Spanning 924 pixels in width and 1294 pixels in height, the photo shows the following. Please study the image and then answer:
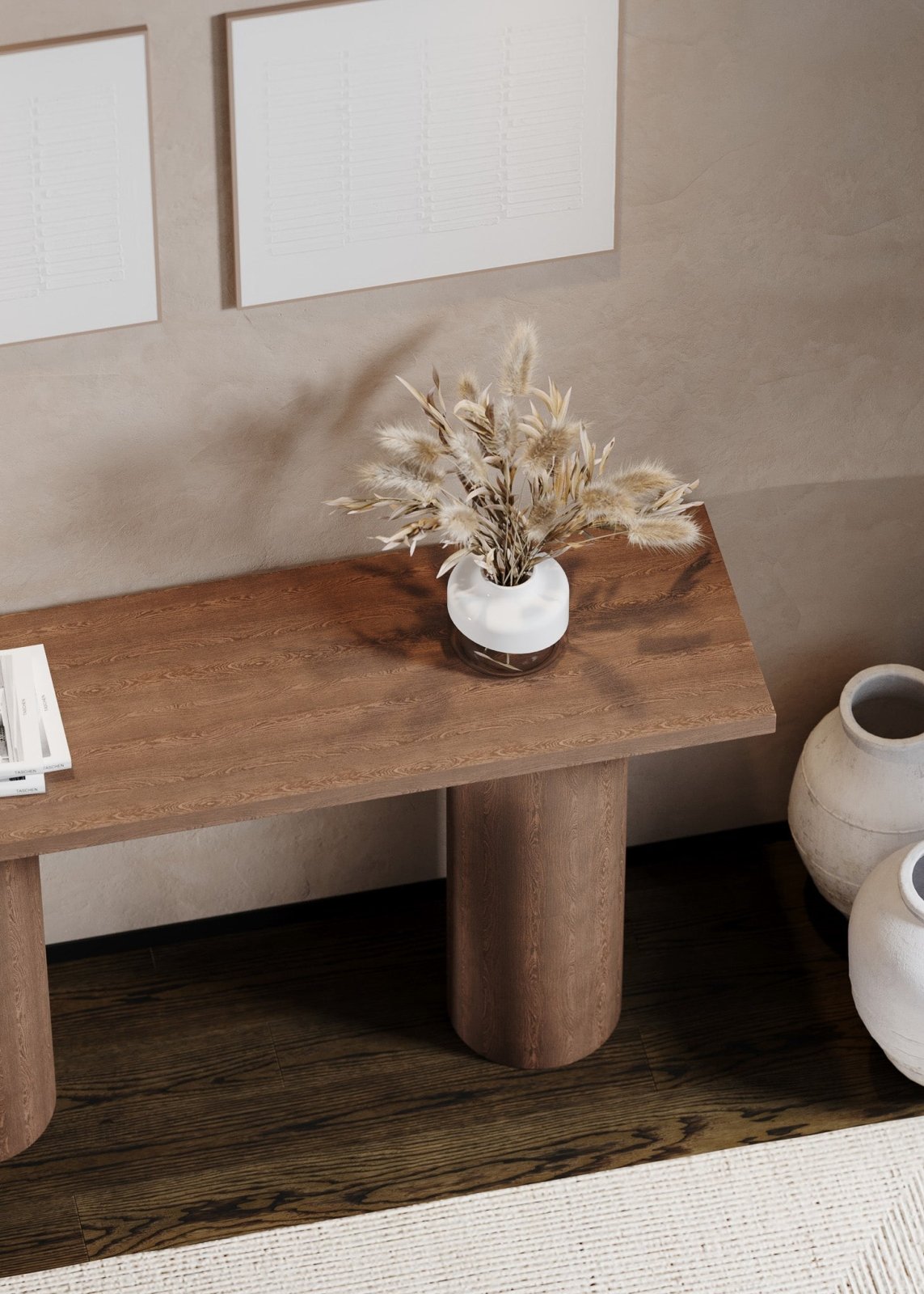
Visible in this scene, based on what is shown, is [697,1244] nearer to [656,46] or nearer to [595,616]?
[595,616]

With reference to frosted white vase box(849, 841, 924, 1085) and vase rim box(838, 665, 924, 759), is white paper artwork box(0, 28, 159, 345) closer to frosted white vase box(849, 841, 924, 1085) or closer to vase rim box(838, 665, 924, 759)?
vase rim box(838, 665, 924, 759)

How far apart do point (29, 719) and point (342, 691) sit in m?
0.43

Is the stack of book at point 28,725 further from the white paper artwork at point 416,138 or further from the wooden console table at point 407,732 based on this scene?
the white paper artwork at point 416,138

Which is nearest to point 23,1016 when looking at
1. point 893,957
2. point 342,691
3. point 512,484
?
point 342,691

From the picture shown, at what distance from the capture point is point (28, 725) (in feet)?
7.25

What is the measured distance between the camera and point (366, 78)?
2.08 meters

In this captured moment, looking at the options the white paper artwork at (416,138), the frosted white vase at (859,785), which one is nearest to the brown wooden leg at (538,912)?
the frosted white vase at (859,785)

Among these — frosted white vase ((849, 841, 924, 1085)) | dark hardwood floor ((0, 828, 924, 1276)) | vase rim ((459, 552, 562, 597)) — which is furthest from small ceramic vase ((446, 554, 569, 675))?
dark hardwood floor ((0, 828, 924, 1276))

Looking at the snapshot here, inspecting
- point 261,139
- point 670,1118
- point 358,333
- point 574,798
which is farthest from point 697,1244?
point 261,139

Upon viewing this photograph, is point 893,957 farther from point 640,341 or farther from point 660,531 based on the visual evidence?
point 640,341

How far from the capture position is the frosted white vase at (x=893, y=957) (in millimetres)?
2434

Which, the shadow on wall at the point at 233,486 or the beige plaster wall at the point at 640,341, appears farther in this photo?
the shadow on wall at the point at 233,486

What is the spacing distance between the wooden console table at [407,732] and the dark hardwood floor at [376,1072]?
0.41 feet

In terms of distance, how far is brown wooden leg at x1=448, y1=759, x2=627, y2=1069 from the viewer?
7.89ft
